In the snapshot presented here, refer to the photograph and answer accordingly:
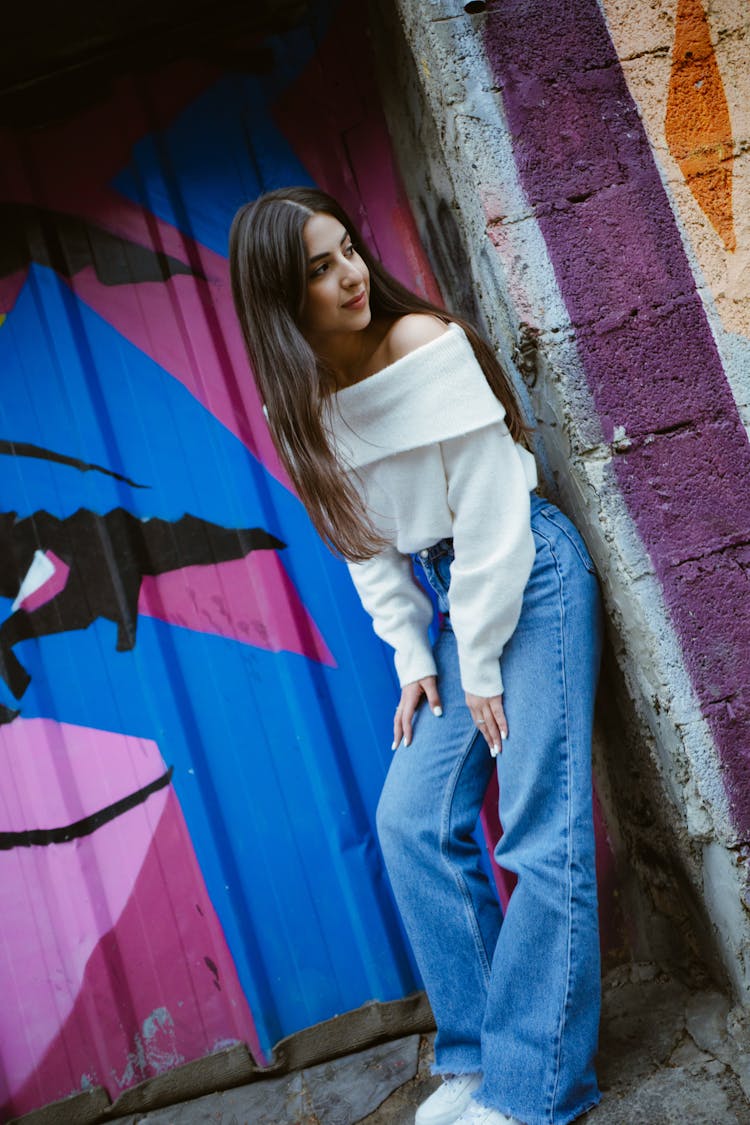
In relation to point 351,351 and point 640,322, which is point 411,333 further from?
point 640,322

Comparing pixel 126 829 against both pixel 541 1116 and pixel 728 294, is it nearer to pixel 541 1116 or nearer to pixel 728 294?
pixel 541 1116

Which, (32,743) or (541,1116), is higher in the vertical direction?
(32,743)

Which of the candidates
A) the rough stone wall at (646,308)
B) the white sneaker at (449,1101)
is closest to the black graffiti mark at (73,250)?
the rough stone wall at (646,308)

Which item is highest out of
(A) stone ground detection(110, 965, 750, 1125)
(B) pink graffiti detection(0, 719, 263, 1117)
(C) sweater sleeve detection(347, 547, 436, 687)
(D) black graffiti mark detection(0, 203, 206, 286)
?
(D) black graffiti mark detection(0, 203, 206, 286)

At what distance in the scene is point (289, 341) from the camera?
5.37 ft

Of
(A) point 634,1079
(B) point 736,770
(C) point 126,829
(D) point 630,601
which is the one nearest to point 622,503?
(D) point 630,601

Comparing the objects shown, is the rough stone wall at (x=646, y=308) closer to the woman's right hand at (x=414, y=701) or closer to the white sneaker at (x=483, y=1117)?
the woman's right hand at (x=414, y=701)

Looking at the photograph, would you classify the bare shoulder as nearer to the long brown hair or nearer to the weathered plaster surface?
the long brown hair

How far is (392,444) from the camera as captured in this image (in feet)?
5.47

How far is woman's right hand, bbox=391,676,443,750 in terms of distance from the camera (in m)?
1.89

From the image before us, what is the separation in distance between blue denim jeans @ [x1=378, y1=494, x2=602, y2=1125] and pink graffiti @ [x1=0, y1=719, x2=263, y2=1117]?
0.75 metres

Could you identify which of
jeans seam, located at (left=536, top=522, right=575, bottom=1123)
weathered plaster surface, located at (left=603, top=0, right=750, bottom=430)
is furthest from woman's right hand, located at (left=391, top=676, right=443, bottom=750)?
weathered plaster surface, located at (left=603, top=0, right=750, bottom=430)

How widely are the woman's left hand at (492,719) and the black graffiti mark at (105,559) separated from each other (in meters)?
0.82

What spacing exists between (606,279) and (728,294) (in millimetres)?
275
